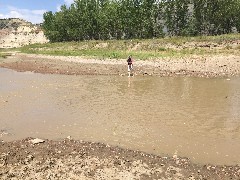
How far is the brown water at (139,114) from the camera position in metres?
14.9

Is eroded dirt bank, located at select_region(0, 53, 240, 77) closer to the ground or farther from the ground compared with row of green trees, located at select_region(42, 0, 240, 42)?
closer to the ground

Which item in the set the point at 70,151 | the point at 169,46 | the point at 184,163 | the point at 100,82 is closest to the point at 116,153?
the point at 70,151

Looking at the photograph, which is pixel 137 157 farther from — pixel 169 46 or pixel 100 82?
pixel 169 46

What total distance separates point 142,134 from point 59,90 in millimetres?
14590

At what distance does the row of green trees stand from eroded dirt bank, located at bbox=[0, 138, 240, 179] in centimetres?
6528

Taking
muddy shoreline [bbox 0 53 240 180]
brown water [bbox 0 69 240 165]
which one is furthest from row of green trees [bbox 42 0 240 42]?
muddy shoreline [bbox 0 53 240 180]

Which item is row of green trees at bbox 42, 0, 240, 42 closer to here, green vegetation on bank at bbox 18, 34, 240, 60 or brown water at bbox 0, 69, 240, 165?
green vegetation on bank at bbox 18, 34, 240, 60

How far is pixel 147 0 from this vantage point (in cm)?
8338

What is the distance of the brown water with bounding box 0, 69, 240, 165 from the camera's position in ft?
49.0

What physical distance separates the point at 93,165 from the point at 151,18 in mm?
73173

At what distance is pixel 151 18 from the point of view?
269 feet

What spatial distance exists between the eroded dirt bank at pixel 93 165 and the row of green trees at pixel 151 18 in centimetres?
6528

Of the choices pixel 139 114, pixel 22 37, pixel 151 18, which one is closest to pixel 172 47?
pixel 151 18

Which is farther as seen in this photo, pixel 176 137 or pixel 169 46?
pixel 169 46
